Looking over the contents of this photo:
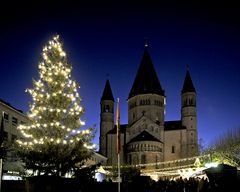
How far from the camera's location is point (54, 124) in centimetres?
2364

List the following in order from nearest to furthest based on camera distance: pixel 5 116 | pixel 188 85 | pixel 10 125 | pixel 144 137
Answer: pixel 5 116 < pixel 10 125 < pixel 144 137 < pixel 188 85

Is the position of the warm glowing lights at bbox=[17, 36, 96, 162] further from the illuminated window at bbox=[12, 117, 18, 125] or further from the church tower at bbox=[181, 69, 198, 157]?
the church tower at bbox=[181, 69, 198, 157]

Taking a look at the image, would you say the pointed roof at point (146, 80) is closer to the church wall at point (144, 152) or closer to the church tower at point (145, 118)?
the church tower at point (145, 118)

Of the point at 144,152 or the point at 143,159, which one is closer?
the point at 143,159

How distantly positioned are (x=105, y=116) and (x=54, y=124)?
3350 inches

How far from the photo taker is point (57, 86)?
2461 centimetres

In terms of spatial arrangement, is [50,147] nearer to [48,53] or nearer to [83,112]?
[83,112]

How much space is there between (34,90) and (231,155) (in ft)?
95.3

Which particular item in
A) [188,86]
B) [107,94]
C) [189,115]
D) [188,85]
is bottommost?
[189,115]

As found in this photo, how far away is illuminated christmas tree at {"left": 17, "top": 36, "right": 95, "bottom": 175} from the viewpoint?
76.0 feet

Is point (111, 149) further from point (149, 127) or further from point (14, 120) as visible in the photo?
point (14, 120)

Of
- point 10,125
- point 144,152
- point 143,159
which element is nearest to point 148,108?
point 144,152

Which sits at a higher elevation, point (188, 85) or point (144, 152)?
point (188, 85)

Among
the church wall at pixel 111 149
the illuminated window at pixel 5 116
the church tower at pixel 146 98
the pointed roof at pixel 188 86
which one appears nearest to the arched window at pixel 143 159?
the church wall at pixel 111 149
